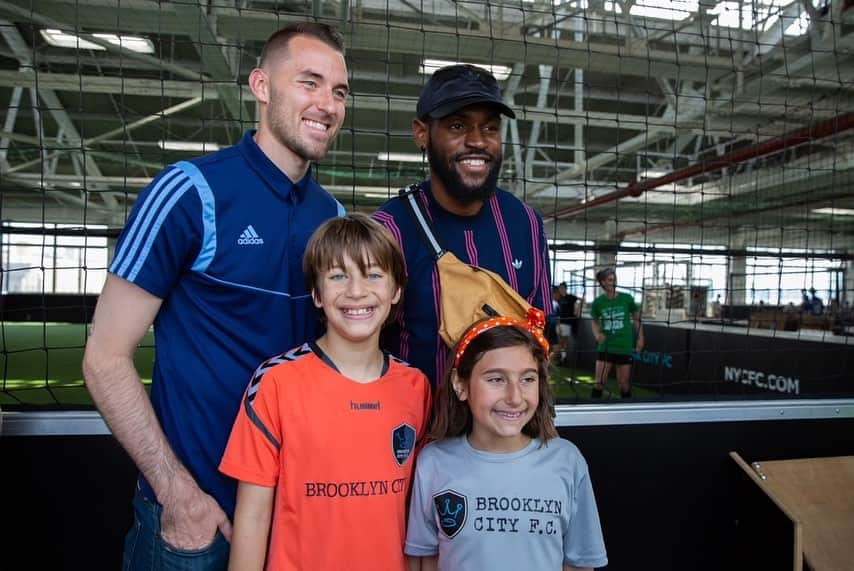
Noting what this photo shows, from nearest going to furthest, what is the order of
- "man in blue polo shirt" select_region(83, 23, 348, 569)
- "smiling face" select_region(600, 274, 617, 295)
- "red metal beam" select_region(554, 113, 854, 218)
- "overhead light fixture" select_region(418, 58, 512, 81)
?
"man in blue polo shirt" select_region(83, 23, 348, 569) → "overhead light fixture" select_region(418, 58, 512, 81) → "red metal beam" select_region(554, 113, 854, 218) → "smiling face" select_region(600, 274, 617, 295)

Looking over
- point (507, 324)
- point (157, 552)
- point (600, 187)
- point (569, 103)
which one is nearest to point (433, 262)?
point (507, 324)

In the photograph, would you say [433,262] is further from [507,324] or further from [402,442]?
[402,442]

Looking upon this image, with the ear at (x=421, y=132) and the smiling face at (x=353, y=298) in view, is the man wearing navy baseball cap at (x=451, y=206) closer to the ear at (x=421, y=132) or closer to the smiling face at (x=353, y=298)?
the ear at (x=421, y=132)

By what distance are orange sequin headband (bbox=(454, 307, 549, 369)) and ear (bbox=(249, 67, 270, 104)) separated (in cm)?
69

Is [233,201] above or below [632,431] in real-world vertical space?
above

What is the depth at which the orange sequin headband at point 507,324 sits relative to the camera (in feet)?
4.20

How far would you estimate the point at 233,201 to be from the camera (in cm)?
120

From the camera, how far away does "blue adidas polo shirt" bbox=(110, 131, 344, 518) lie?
1.13 metres

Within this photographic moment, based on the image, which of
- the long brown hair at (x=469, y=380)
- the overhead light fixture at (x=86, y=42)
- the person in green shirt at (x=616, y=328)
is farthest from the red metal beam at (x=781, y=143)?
the overhead light fixture at (x=86, y=42)

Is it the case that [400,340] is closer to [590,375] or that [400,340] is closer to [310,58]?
[310,58]

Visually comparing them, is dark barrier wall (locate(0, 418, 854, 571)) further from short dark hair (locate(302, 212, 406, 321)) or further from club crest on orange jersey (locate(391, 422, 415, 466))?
short dark hair (locate(302, 212, 406, 321))

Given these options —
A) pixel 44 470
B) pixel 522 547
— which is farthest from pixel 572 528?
pixel 44 470

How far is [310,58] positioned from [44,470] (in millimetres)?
1495

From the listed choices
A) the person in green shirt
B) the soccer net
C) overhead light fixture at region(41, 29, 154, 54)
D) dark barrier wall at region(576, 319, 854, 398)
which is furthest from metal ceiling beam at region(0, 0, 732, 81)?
dark barrier wall at region(576, 319, 854, 398)
